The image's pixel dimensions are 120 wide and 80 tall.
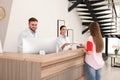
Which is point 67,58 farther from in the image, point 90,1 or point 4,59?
point 90,1

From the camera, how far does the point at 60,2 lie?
6.72m

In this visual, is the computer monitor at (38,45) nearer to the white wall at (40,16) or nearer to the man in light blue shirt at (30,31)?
the man in light blue shirt at (30,31)

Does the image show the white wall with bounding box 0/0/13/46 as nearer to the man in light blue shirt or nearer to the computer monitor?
the man in light blue shirt

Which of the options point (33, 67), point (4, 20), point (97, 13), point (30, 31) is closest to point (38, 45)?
point (33, 67)

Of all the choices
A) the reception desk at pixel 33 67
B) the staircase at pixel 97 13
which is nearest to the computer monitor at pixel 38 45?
the reception desk at pixel 33 67

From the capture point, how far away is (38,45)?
3.02m

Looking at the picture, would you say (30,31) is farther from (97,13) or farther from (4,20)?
(97,13)

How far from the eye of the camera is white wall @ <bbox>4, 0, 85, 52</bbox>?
442cm

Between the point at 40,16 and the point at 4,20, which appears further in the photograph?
the point at 40,16

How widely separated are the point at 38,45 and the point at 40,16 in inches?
103

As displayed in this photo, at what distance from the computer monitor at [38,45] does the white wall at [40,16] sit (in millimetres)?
1433

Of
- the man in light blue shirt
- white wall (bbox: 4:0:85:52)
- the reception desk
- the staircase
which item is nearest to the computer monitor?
the reception desk

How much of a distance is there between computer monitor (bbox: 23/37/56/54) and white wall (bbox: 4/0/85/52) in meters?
1.43

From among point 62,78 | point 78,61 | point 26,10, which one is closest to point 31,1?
point 26,10
